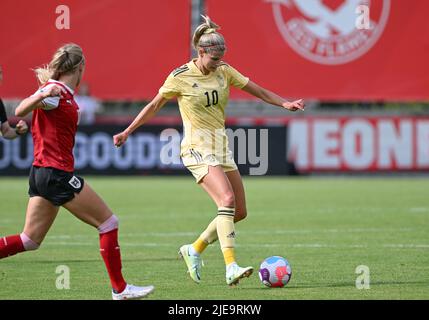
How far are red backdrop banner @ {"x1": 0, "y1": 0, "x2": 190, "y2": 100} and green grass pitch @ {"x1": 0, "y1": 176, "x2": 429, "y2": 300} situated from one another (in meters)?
6.16

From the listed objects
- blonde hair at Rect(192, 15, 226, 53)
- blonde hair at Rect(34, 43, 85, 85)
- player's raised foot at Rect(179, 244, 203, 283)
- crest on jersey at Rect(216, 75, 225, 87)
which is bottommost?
player's raised foot at Rect(179, 244, 203, 283)

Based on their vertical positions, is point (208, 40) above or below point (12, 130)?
above

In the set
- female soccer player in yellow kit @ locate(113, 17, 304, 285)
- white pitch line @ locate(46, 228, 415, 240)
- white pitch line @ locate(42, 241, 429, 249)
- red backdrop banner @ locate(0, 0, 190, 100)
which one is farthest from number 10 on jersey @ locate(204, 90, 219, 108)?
red backdrop banner @ locate(0, 0, 190, 100)

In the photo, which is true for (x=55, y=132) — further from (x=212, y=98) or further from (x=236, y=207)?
(x=236, y=207)

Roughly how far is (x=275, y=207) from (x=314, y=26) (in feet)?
35.5

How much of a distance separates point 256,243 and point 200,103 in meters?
3.46

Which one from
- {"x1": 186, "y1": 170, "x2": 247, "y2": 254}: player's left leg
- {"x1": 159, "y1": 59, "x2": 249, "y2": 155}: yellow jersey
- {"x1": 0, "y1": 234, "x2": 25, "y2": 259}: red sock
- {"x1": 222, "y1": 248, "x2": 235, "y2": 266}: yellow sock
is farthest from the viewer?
{"x1": 186, "y1": 170, "x2": 247, "y2": 254}: player's left leg

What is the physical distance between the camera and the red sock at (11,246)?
8.17m

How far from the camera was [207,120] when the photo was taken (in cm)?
937

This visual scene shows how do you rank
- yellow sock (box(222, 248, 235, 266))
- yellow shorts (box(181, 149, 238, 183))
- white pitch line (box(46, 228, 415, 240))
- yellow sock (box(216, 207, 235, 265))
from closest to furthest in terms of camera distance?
yellow sock (box(222, 248, 235, 266)), yellow sock (box(216, 207, 235, 265)), yellow shorts (box(181, 149, 238, 183)), white pitch line (box(46, 228, 415, 240))

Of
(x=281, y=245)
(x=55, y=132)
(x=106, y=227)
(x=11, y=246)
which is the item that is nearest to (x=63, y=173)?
(x=55, y=132)

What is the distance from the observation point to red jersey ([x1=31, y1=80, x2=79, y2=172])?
7801mm

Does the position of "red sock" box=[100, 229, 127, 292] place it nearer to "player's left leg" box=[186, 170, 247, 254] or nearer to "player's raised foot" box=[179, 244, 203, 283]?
"player's raised foot" box=[179, 244, 203, 283]
